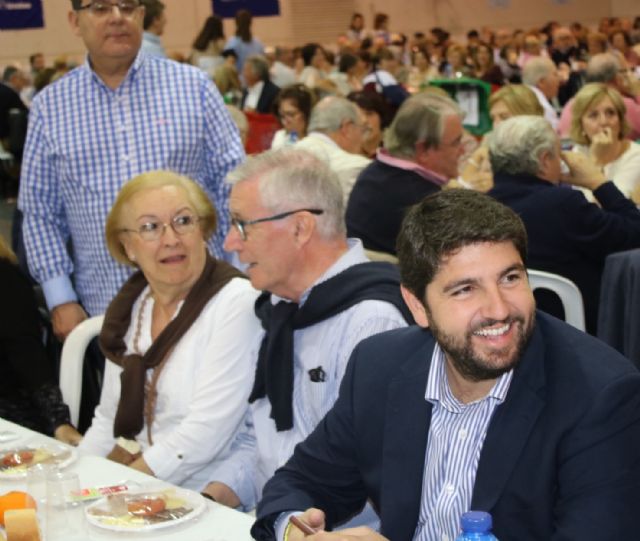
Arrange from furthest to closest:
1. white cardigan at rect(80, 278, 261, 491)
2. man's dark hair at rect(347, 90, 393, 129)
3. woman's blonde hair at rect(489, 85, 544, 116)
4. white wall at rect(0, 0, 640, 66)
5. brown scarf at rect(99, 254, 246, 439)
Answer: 1. white wall at rect(0, 0, 640, 66)
2. man's dark hair at rect(347, 90, 393, 129)
3. woman's blonde hair at rect(489, 85, 544, 116)
4. brown scarf at rect(99, 254, 246, 439)
5. white cardigan at rect(80, 278, 261, 491)

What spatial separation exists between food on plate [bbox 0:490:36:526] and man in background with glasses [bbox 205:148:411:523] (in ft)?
2.34

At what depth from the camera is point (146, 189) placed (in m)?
3.08

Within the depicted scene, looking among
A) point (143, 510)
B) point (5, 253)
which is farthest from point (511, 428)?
point (5, 253)

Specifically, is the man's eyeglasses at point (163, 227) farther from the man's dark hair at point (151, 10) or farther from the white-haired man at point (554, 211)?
the man's dark hair at point (151, 10)

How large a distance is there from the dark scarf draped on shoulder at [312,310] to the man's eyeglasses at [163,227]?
442 millimetres

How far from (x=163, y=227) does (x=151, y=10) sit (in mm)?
2550

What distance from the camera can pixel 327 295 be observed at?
259 centimetres

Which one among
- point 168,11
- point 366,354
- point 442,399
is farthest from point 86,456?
point 168,11

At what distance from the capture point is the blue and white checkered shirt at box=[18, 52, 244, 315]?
3.82m

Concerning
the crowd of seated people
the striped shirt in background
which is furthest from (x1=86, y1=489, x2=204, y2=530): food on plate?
the striped shirt in background

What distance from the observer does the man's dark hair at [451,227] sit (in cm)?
179

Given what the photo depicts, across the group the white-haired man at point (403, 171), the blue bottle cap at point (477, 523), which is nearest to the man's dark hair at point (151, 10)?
the white-haired man at point (403, 171)

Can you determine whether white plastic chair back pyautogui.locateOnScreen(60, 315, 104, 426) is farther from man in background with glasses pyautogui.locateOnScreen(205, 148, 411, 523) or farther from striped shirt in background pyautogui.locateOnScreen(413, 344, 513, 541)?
striped shirt in background pyautogui.locateOnScreen(413, 344, 513, 541)

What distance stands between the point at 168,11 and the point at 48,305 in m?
16.0
